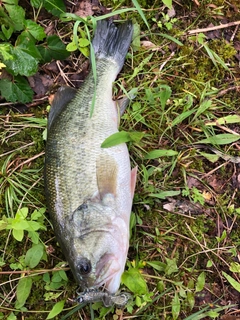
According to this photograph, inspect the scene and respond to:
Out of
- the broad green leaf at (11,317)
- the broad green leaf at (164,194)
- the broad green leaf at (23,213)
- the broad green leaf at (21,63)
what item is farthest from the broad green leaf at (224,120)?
the broad green leaf at (11,317)

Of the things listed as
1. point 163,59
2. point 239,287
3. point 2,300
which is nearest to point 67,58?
point 163,59

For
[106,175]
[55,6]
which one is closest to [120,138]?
[106,175]

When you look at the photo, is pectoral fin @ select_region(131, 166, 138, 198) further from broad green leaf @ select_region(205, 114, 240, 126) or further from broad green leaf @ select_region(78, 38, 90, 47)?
broad green leaf @ select_region(78, 38, 90, 47)

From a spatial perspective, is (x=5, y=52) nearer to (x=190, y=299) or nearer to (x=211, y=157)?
(x=211, y=157)

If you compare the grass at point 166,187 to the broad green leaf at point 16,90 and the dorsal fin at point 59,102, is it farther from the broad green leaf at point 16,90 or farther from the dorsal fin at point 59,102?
the dorsal fin at point 59,102

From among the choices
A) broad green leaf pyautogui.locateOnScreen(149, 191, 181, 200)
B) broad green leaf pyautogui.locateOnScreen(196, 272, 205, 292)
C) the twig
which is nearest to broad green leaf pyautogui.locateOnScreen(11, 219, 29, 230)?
broad green leaf pyautogui.locateOnScreen(149, 191, 181, 200)

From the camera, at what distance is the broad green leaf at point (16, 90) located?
3.87 metres

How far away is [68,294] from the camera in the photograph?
3.66 metres

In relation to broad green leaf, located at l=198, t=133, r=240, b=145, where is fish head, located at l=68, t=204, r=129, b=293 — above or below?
below

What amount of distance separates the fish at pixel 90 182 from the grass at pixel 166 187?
0.27 m

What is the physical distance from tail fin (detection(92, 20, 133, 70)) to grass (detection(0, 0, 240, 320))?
0.52ft

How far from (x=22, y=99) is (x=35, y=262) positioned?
4.85 feet

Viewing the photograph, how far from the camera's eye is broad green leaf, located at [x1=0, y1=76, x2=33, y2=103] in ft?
12.7

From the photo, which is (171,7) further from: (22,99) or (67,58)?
(22,99)
